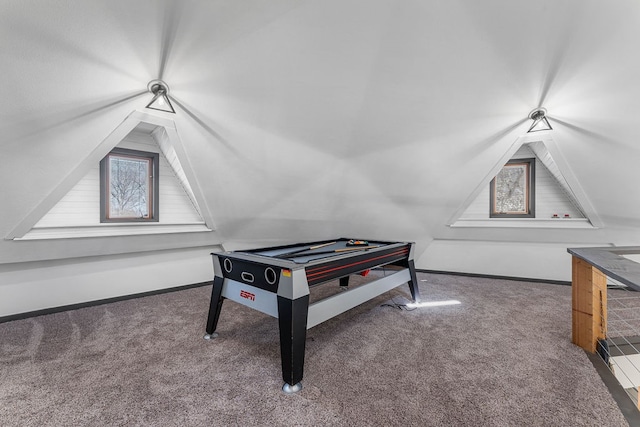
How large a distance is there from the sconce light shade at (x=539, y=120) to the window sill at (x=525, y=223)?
1.79 metres

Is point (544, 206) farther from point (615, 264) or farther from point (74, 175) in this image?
point (74, 175)

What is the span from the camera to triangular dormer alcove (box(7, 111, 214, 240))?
2498 mm

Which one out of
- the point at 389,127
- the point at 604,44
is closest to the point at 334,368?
the point at 389,127

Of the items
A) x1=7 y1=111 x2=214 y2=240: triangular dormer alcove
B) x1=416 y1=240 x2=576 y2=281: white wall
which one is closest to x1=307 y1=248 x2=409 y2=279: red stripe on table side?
x1=416 y1=240 x2=576 y2=281: white wall

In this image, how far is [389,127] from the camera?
287cm

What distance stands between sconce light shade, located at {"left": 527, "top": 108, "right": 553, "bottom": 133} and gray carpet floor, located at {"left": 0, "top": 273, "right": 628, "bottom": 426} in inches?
81.4

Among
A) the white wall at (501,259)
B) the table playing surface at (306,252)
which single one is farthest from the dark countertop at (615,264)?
the white wall at (501,259)

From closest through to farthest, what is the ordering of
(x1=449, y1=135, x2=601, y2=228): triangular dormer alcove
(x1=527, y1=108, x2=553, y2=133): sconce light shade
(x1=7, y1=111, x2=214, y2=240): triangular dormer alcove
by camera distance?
(x1=7, y1=111, x2=214, y2=240): triangular dormer alcove → (x1=527, y1=108, x2=553, y2=133): sconce light shade → (x1=449, y1=135, x2=601, y2=228): triangular dormer alcove

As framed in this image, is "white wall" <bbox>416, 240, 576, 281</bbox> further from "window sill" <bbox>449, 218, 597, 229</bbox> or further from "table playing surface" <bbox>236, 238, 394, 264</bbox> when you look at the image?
"table playing surface" <bbox>236, 238, 394, 264</bbox>

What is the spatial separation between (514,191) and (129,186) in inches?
237

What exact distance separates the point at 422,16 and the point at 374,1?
382 mm

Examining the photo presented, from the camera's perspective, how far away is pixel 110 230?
3.20 m

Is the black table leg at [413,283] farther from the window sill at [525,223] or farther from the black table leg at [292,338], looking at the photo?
the black table leg at [292,338]

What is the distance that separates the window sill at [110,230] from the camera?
9.12 feet
